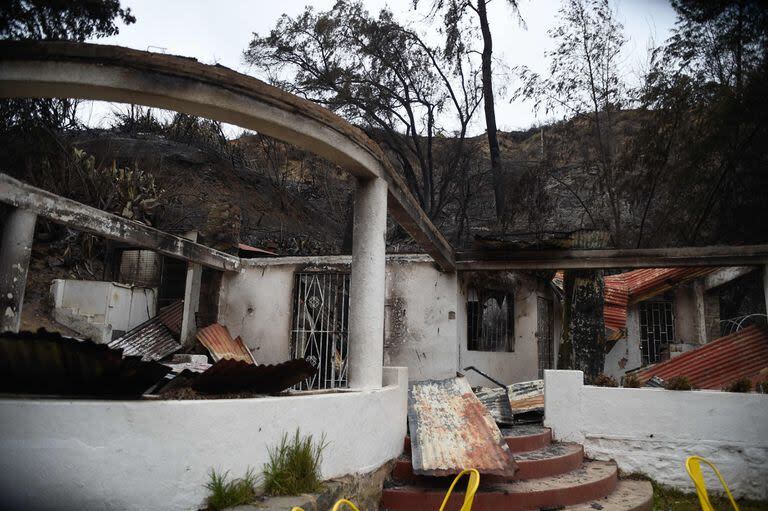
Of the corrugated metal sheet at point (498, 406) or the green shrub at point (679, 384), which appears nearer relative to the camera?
the green shrub at point (679, 384)

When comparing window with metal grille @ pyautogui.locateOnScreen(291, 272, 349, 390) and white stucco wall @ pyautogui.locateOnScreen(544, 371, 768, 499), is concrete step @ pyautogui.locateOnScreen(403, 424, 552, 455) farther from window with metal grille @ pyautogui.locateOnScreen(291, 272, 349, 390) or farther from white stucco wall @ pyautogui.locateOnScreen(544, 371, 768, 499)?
window with metal grille @ pyautogui.locateOnScreen(291, 272, 349, 390)

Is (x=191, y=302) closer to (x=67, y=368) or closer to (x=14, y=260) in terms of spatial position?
(x=14, y=260)

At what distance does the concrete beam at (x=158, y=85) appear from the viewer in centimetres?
364

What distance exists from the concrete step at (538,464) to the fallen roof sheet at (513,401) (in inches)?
27.8

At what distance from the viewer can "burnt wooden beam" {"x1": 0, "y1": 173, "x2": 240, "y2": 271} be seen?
274 inches

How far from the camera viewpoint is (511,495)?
489 cm

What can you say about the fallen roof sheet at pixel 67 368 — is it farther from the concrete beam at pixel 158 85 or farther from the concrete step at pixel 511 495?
the concrete step at pixel 511 495

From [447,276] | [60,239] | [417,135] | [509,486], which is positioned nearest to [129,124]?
[60,239]

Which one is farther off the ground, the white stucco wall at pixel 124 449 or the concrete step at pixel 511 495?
the white stucco wall at pixel 124 449

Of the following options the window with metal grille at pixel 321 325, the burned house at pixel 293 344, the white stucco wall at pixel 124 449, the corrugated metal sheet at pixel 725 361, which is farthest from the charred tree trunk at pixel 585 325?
the white stucco wall at pixel 124 449

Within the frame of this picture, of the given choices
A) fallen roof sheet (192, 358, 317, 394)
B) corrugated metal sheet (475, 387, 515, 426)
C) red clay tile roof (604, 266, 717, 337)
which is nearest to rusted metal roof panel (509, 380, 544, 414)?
corrugated metal sheet (475, 387, 515, 426)

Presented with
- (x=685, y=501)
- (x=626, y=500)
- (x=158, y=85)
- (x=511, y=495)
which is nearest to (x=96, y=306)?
(x=158, y=85)

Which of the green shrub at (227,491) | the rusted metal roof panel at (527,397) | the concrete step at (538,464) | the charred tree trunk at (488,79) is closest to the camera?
the green shrub at (227,491)

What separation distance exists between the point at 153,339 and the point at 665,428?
8.81m
